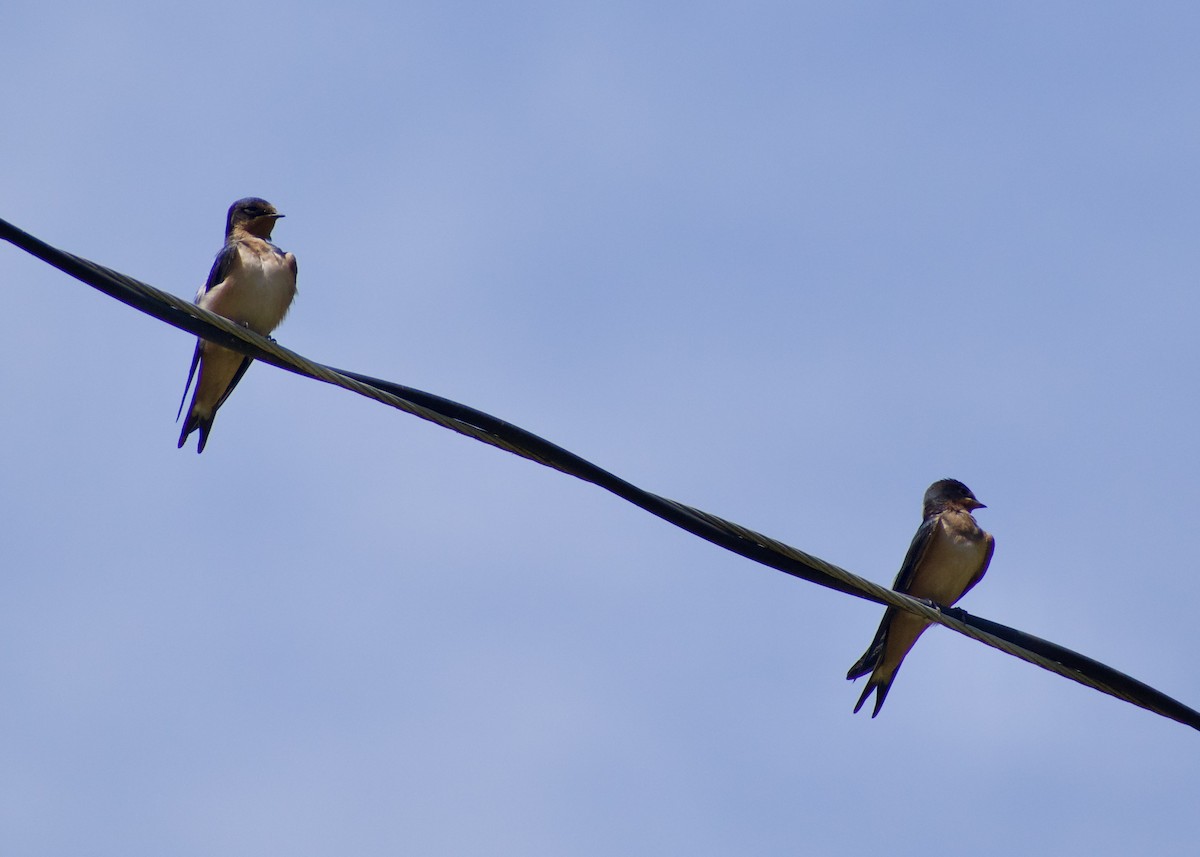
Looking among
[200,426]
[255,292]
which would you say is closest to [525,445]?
[255,292]

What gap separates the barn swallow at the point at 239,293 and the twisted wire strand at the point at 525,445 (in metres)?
3.78

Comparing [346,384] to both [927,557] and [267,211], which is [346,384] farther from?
[927,557]

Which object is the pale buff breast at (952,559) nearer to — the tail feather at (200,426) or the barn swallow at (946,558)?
the barn swallow at (946,558)

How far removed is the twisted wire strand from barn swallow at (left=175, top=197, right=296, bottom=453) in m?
3.78

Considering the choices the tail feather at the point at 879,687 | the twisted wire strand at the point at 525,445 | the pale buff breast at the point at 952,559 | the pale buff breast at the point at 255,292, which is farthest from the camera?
the pale buff breast at the point at 952,559

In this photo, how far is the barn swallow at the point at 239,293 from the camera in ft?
29.5

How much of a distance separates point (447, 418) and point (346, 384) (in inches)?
12.7

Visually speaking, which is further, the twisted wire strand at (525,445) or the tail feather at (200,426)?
the tail feather at (200,426)

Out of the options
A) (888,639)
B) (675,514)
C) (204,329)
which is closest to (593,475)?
(675,514)

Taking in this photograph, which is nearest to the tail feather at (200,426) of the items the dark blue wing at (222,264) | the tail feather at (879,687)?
the dark blue wing at (222,264)

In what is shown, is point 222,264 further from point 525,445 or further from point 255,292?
point 525,445

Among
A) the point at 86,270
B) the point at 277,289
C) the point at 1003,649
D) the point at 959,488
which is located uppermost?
the point at 959,488

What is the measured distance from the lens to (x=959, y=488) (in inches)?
470

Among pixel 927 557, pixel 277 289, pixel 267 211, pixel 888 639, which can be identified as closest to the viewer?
pixel 277 289
